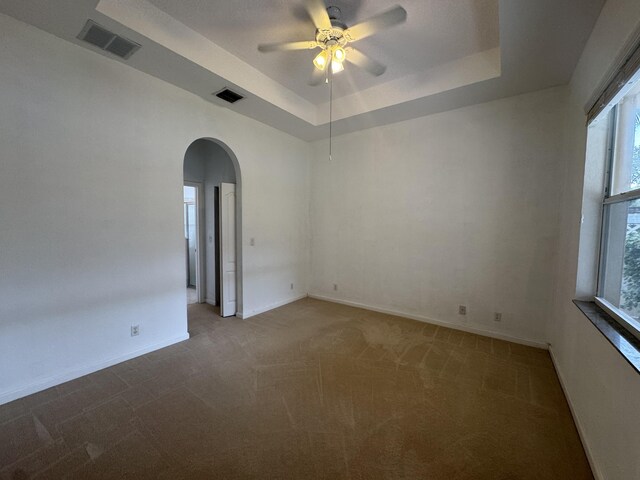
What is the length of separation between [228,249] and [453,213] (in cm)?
326

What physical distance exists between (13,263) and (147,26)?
7.23 ft

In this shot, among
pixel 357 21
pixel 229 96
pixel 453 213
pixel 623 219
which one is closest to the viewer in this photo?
pixel 623 219

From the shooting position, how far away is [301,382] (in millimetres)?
2336

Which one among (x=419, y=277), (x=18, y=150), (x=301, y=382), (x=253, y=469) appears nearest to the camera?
(x=253, y=469)

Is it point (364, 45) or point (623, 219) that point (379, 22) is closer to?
point (364, 45)

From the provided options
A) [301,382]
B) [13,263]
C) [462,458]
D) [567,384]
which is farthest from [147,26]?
[567,384]

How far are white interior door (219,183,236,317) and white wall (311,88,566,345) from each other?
1.67 metres

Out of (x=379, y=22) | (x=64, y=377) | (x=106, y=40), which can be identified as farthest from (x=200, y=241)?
(x=379, y=22)

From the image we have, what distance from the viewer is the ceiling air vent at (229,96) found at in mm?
3043

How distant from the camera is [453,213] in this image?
11.5 ft

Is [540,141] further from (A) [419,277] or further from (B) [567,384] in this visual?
(B) [567,384]

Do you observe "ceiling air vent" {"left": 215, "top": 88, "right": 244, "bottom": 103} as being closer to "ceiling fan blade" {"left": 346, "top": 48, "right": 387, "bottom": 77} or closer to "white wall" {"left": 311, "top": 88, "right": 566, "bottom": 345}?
"ceiling fan blade" {"left": 346, "top": 48, "right": 387, "bottom": 77}

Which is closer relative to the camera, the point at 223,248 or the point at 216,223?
the point at 223,248

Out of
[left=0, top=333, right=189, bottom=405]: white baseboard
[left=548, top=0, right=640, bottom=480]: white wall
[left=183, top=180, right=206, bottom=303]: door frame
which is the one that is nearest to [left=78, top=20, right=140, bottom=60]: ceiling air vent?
[left=183, top=180, right=206, bottom=303]: door frame
